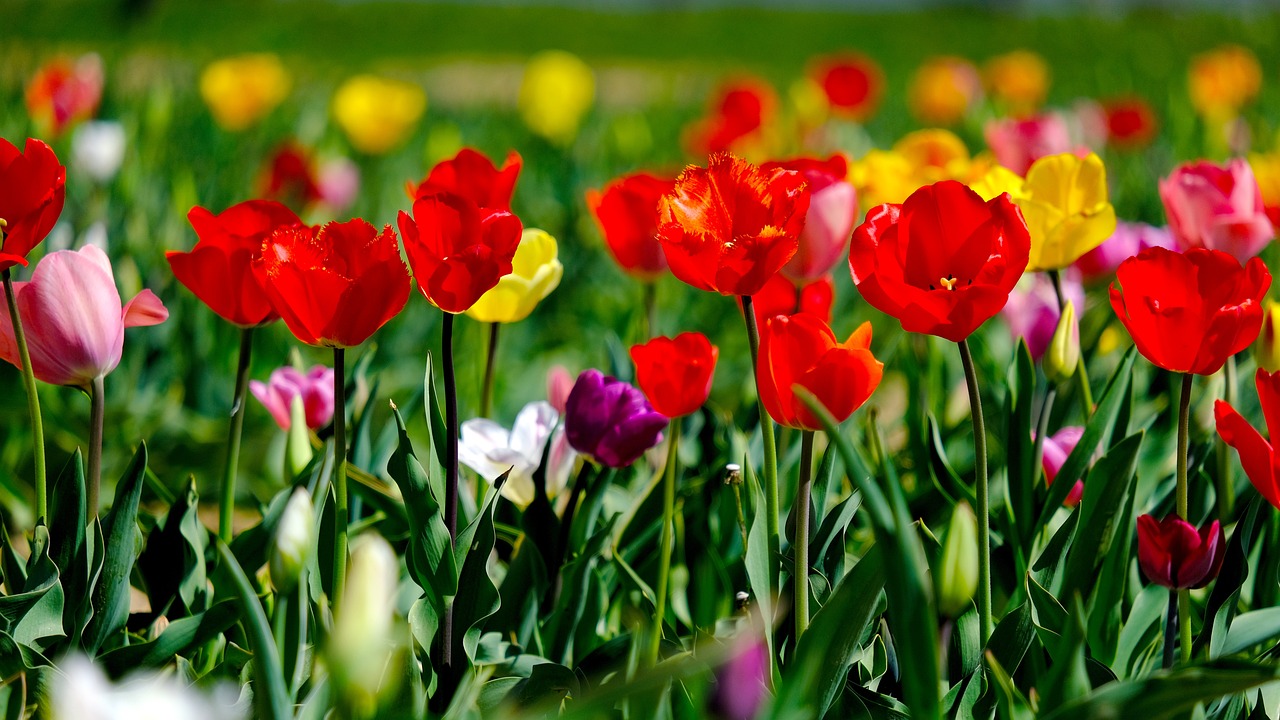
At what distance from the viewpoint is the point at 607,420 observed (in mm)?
1073

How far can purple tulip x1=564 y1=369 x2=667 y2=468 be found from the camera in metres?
1.07

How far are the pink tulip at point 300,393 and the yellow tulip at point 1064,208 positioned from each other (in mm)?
776

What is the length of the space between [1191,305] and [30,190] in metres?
0.96

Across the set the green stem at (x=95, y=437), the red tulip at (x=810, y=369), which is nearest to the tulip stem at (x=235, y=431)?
the green stem at (x=95, y=437)

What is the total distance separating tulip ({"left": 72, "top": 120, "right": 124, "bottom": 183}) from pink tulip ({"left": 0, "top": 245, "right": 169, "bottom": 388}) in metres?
1.79

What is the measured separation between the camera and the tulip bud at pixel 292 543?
0.74 metres

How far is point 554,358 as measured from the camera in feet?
7.81

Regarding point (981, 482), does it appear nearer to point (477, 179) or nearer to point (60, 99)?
point (477, 179)

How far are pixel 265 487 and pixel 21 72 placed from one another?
7.28 ft

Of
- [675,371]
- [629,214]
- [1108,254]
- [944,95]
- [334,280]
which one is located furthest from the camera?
[944,95]

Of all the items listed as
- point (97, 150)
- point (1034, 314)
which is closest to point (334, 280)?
point (1034, 314)

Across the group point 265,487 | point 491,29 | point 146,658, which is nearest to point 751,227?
point 146,658

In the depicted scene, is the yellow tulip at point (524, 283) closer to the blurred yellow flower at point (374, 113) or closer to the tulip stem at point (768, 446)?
the tulip stem at point (768, 446)

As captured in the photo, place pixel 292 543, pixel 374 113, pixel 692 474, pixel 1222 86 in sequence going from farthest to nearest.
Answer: pixel 1222 86, pixel 374 113, pixel 692 474, pixel 292 543
